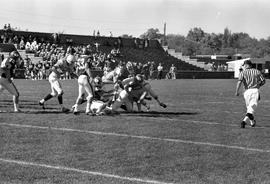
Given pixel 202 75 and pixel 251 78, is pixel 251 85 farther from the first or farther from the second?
pixel 202 75

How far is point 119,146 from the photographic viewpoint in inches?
382

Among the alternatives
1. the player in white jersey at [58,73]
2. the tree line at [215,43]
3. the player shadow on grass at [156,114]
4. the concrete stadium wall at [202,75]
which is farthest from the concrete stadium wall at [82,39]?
the tree line at [215,43]

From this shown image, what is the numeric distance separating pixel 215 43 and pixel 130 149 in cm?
16904

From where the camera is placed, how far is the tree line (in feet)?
513

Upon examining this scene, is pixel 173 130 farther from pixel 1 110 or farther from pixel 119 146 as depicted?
A: pixel 1 110

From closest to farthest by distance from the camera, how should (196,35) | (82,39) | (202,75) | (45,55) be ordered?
(45,55)
(82,39)
(202,75)
(196,35)

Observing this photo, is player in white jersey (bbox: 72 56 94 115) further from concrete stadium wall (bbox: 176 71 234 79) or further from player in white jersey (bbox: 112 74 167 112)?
concrete stadium wall (bbox: 176 71 234 79)

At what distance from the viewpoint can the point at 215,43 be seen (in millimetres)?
175750

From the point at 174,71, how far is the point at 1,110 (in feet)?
127

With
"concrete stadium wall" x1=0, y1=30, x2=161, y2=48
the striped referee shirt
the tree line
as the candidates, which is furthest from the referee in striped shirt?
the tree line

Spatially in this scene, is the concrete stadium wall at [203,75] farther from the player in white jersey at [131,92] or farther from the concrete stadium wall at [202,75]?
the player in white jersey at [131,92]

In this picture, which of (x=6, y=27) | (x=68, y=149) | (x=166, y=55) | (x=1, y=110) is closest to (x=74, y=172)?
(x=68, y=149)

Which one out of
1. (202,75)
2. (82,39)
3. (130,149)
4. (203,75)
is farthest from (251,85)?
(203,75)

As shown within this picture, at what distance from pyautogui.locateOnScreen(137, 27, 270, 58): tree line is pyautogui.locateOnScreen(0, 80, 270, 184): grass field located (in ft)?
450
